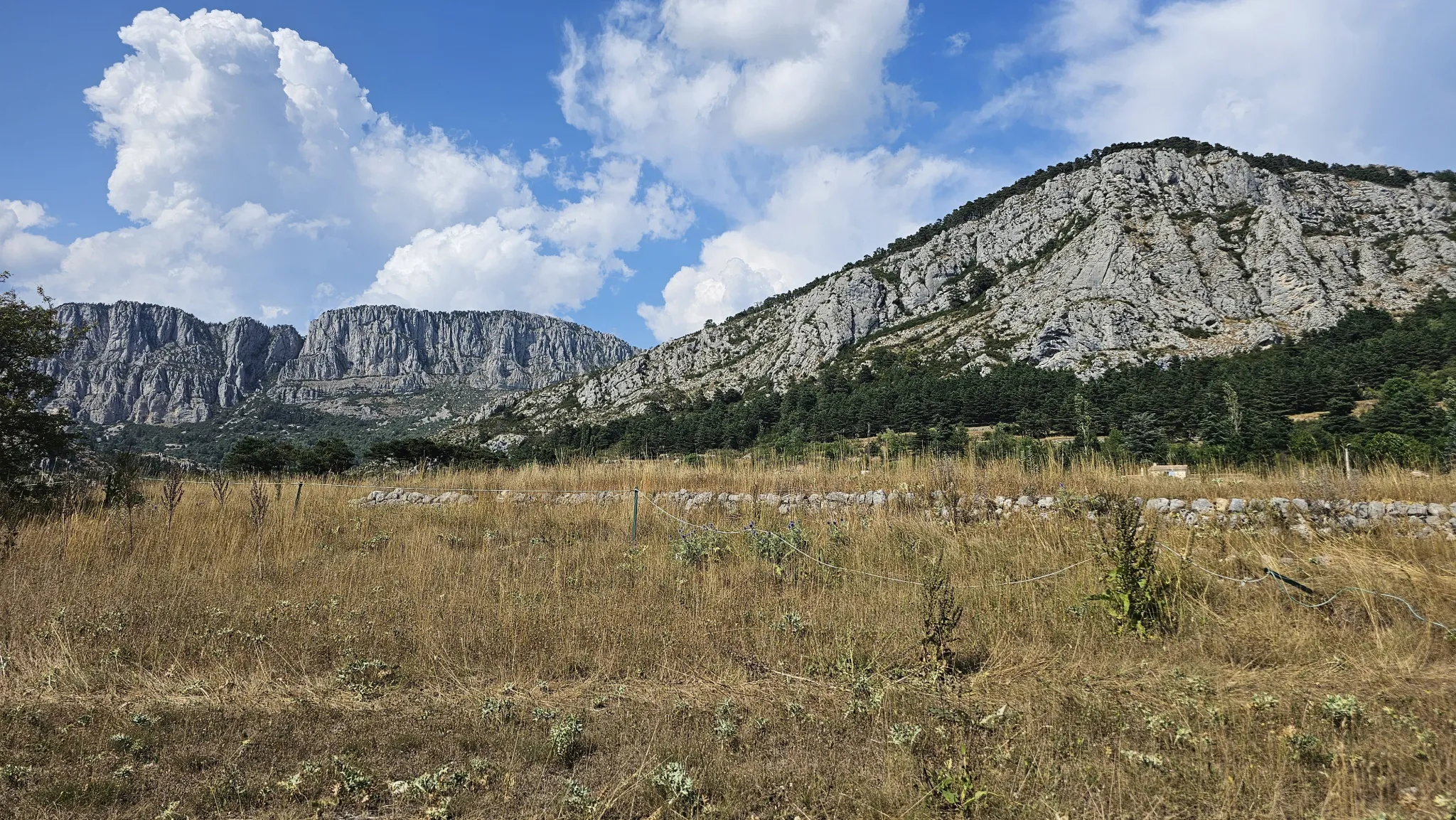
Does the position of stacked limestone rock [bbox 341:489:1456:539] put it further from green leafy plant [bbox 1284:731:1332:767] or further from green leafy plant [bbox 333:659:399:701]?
green leafy plant [bbox 333:659:399:701]

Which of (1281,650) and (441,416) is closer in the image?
(1281,650)

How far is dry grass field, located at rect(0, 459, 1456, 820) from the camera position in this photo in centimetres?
283

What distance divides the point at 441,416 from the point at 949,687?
199m

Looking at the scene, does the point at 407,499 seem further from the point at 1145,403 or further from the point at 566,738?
the point at 1145,403

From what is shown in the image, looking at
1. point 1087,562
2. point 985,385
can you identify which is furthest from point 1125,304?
point 1087,562

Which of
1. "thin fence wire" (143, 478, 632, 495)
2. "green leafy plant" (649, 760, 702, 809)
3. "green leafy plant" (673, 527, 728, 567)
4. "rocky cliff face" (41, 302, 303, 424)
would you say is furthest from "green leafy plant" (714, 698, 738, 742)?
"rocky cliff face" (41, 302, 303, 424)

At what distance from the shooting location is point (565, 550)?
27.6 ft

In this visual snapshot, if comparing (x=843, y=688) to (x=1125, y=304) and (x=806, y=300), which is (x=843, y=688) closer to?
(x=1125, y=304)

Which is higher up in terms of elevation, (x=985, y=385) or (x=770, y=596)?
(x=985, y=385)

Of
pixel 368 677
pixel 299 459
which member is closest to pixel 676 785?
pixel 368 677

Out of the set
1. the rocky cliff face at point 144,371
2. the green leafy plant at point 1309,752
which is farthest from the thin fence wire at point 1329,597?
the rocky cliff face at point 144,371

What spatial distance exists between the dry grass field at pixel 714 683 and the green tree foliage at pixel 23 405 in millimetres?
2481

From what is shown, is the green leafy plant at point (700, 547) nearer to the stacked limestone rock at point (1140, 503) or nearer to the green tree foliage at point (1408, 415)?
the stacked limestone rock at point (1140, 503)

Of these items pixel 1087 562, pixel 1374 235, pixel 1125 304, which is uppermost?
pixel 1374 235
